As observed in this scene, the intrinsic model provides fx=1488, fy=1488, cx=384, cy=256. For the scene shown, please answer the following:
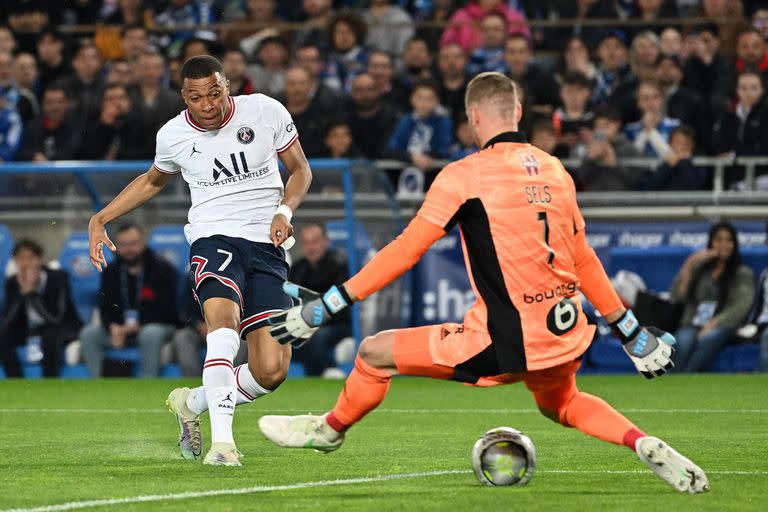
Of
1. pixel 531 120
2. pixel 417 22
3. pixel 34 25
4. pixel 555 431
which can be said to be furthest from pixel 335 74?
pixel 555 431

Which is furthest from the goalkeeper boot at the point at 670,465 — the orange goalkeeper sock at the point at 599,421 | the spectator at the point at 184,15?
the spectator at the point at 184,15

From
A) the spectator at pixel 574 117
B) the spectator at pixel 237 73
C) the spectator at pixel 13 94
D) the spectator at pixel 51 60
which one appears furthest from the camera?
the spectator at pixel 51 60

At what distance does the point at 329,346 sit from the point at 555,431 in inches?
238

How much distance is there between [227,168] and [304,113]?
842cm

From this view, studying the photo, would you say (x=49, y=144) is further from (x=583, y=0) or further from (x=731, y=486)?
(x=731, y=486)

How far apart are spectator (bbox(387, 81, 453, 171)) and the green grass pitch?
3789mm

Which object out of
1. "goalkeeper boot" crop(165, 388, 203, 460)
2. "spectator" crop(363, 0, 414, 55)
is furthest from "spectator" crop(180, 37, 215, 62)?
"goalkeeper boot" crop(165, 388, 203, 460)

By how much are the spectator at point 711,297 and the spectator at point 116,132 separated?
6178 mm

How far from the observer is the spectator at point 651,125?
52.5ft

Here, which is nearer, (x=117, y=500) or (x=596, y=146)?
(x=117, y=500)

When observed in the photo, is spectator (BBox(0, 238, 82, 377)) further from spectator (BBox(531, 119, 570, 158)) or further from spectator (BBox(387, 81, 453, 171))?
spectator (BBox(531, 119, 570, 158))

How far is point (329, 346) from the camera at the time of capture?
1534 cm

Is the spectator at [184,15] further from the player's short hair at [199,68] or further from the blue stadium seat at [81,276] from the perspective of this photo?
the player's short hair at [199,68]

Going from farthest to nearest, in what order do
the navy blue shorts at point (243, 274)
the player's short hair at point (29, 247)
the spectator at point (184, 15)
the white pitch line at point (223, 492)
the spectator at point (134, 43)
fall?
1. the spectator at point (184, 15)
2. the spectator at point (134, 43)
3. the player's short hair at point (29, 247)
4. the navy blue shorts at point (243, 274)
5. the white pitch line at point (223, 492)
